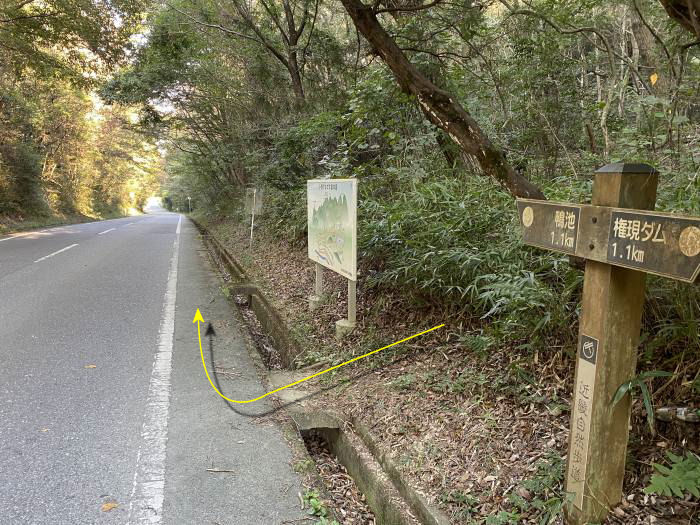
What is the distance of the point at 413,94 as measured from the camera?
465 centimetres

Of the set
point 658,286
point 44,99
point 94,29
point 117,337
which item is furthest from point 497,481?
point 44,99

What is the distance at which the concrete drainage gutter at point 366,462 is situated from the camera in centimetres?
252

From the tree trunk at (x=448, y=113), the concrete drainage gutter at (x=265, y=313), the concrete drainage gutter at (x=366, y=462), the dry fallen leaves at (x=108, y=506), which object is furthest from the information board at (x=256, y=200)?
the dry fallen leaves at (x=108, y=506)

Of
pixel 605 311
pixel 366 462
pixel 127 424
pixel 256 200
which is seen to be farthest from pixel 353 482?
pixel 256 200

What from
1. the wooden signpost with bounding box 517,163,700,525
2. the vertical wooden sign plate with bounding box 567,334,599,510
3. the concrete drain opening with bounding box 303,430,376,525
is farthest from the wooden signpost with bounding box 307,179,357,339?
the vertical wooden sign plate with bounding box 567,334,599,510

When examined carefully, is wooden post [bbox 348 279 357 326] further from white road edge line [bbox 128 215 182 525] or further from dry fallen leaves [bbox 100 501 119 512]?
dry fallen leaves [bbox 100 501 119 512]

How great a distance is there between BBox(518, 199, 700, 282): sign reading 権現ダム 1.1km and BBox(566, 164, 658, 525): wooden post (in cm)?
5

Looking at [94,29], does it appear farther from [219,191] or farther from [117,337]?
[117,337]

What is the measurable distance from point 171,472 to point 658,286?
318cm

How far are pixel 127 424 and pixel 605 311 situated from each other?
3245mm

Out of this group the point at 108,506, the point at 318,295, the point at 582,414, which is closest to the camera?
the point at 582,414

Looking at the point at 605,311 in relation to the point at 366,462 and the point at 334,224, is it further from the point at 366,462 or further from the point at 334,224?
the point at 334,224

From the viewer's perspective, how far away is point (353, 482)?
10.3 feet

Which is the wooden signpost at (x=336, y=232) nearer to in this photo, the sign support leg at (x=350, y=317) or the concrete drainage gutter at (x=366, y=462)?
the sign support leg at (x=350, y=317)
